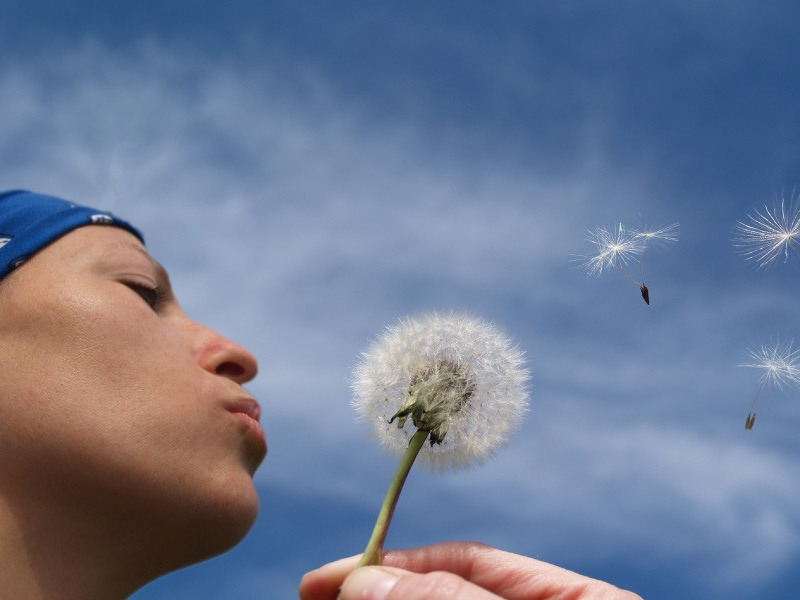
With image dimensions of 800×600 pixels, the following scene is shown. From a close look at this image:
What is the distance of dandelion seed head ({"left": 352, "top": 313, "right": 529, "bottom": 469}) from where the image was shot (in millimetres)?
2742

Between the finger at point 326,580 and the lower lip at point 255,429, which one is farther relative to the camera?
the lower lip at point 255,429

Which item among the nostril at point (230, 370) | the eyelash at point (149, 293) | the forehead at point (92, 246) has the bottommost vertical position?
the nostril at point (230, 370)

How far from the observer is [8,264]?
128 inches

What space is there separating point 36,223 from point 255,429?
4.91 feet

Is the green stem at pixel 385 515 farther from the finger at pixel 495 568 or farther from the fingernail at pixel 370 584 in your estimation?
the finger at pixel 495 568

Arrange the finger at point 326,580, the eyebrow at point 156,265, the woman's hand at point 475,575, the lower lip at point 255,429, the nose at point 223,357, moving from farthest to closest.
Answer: the eyebrow at point 156,265 < the nose at point 223,357 < the lower lip at point 255,429 < the finger at point 326,580 < the woman's hand at point 475,575

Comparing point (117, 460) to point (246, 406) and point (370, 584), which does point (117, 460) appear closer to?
point (246, 406)

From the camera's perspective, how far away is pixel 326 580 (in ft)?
8.39

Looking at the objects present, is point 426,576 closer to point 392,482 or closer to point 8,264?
point 392,482

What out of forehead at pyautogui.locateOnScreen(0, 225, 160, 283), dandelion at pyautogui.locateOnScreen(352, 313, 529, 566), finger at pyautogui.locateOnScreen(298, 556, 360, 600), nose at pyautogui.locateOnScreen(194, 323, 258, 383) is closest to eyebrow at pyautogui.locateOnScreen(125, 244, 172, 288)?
forehead at pyautogui.locateOnScreen(0, 225, 160, 283)

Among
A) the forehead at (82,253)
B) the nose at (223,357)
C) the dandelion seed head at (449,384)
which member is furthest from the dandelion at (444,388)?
the forehead at (82,253)

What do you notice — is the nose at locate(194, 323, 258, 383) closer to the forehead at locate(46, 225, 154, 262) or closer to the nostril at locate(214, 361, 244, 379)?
the nostril at locate(214, 361, 244, 379)

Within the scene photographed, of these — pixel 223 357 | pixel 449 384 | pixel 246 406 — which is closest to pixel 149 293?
pixel 223 357

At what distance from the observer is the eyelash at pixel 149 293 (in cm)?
325
